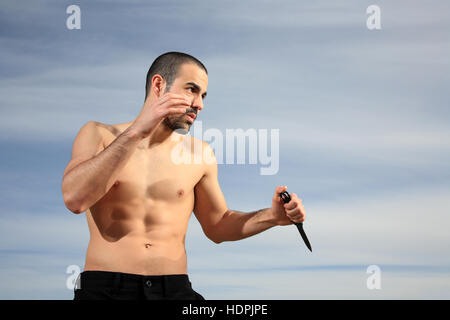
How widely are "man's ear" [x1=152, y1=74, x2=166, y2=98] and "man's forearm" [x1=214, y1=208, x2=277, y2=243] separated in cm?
92

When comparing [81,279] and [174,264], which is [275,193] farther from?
[81,279]

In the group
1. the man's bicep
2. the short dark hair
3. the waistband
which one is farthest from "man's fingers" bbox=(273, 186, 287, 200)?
the short dark hair

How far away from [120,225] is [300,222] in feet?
3.43

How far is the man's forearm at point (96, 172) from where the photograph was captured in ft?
10.1

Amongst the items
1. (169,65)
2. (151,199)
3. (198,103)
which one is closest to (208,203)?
(151,199)

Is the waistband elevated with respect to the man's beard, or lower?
lower

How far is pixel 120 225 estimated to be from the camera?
3432 millimetres

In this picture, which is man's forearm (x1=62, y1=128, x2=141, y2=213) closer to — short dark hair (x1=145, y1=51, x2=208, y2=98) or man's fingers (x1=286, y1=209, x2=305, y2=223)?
short dark hair (x1=145, y1=51, x2=208, y2=98)

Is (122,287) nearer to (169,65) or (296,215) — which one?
(296,215)

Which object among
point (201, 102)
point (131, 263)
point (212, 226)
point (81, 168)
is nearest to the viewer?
point (81, 168)

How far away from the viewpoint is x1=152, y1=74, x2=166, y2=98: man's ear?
145 inches
